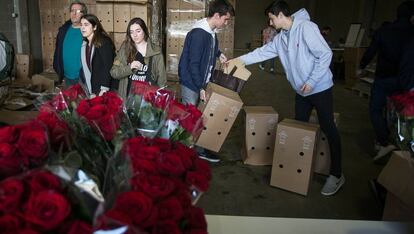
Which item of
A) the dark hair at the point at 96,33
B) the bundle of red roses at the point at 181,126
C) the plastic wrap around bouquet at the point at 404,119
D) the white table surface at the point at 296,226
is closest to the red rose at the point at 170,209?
the bundle of red roses at the point at 181,126

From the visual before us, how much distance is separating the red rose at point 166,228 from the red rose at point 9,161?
0.33 meters

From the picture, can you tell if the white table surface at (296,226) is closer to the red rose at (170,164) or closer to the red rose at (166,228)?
the red rose at (170,164)

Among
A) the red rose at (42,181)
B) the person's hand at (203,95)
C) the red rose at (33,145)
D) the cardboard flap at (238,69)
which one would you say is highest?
the red rose at (33,145)

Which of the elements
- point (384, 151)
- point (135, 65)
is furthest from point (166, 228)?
point (384, 151)

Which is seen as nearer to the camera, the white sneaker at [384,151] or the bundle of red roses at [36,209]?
the bundle of red roses at [36,209]

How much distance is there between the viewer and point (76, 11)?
3.29 m

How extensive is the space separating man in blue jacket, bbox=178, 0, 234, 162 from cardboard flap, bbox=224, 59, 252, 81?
0.27 feet

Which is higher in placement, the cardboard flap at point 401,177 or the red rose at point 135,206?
the red rose at point 135,206

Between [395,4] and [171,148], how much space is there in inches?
408

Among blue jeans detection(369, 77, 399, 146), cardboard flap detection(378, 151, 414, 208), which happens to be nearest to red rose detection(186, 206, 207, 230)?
cardboard flap detection(378, 151, 414, 208)

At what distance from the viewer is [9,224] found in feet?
2.05

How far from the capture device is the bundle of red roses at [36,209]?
619 millimetres

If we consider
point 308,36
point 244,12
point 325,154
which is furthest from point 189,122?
point 244,12

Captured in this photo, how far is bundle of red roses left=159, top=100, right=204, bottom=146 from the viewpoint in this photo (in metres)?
1.18
